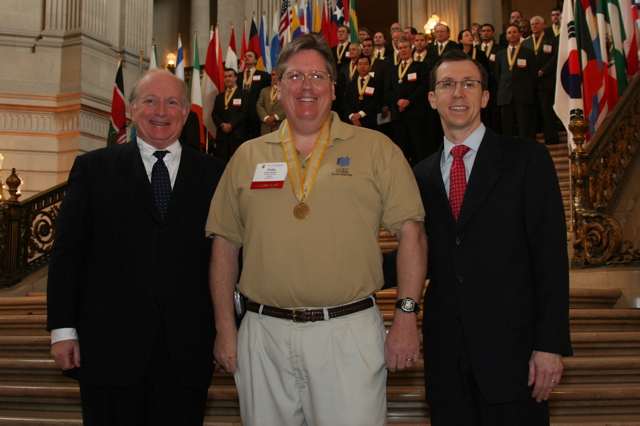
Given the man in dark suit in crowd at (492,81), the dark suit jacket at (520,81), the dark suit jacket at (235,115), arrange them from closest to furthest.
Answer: the dark suit jacket at (520,81), the man in dark suit in crowd at (492,81), the dark suit jacket at (235,115)

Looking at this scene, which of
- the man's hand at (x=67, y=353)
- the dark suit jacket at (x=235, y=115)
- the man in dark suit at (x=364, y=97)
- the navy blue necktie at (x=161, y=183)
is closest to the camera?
the man's hand at (x=67, y=353)

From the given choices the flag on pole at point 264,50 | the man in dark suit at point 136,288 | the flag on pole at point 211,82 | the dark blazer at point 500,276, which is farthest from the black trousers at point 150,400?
the flag on pole at point 264,50

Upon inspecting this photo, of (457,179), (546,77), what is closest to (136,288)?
(457,179)

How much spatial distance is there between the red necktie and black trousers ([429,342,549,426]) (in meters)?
0.56

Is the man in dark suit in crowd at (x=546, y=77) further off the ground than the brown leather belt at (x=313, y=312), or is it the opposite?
the man in dark suit in crowd at (x=546, y=77)

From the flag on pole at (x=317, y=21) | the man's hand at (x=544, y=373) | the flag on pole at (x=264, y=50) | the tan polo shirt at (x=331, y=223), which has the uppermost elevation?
the flag on pole at (x=317, y=21)

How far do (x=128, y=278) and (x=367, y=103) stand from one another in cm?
814

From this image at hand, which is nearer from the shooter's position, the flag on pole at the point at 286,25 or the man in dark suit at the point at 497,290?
the man in dark suit at the point at 497,290

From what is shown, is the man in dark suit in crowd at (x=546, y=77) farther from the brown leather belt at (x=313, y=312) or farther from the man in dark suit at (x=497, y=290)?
the brown leather belt at (x=313, y=312)

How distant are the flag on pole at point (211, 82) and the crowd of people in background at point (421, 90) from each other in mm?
1199

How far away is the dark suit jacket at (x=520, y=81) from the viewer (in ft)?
33.7

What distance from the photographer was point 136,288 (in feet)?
9.64

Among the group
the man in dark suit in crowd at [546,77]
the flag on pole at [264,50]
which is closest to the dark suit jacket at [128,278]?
the man in dark suit in crowd at [546,77]

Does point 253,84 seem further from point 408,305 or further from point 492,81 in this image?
point 408,305
